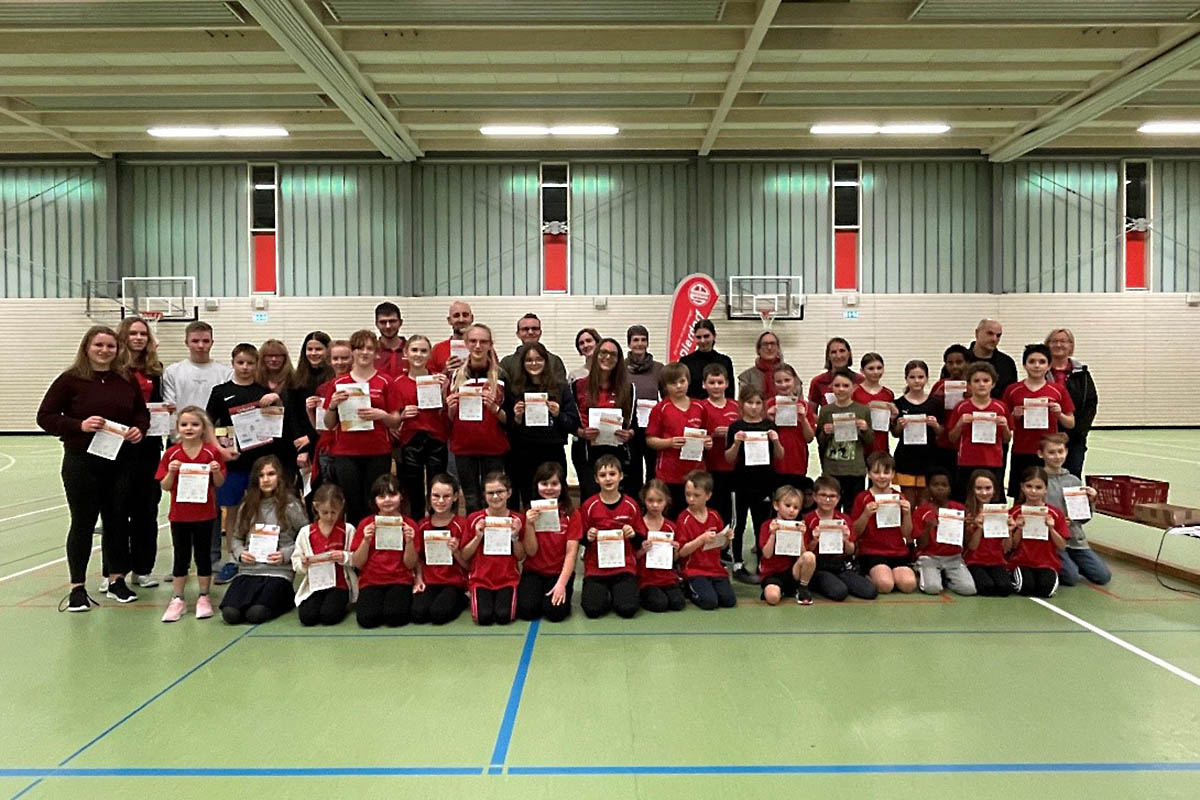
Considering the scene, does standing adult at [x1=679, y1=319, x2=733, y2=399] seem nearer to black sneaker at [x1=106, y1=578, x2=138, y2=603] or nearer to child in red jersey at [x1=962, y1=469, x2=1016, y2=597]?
child in red jersey at [x1=962, y1=469, x2=1016, y2=597]

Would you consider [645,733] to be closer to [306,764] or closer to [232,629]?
[306,764]

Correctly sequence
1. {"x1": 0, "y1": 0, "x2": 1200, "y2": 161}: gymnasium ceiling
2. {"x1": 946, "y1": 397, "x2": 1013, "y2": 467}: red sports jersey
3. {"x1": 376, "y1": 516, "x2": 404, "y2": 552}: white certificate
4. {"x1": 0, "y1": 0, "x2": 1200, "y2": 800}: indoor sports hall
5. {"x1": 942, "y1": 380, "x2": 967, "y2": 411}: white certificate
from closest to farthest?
{"x1": 0, "y1": 0, "x2": 1200, "y2": 800}: indoor sports hall < {"x1": 376, "y1": 516, "x2": 404, "y2": 552}: white certificate < {"x1": 946, "y1": 397, "x2": 1013, "y2": 467}: red sports jersey < {"x1": 942, "y1": 380, "x2": 967, "y2": 411}: white certificate < {"x1": 0, "y1": 0, "x2": 1200, "y2": 161}: gymnasium ceiling

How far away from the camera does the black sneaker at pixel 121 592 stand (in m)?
5.14

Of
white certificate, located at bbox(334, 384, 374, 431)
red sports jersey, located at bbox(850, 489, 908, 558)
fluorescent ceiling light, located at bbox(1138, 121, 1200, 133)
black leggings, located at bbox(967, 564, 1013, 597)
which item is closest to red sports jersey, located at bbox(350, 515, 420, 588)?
white certificate, located at bbox(334, 384, 374, 431)

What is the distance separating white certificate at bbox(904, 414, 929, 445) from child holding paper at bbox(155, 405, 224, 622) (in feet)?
16.4

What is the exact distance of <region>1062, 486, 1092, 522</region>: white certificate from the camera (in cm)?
514

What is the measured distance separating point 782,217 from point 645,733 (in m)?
16.8

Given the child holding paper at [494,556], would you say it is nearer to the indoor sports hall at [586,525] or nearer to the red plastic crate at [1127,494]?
the indoor sports hall at [586,525]

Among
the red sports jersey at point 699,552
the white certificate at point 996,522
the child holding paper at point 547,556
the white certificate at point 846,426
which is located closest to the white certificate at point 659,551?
the red sports jersey at point 699,552

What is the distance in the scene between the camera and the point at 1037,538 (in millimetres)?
5180

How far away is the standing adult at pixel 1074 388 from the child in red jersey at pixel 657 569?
3543mm

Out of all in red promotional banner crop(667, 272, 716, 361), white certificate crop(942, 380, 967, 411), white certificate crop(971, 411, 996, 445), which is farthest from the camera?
red promotional banner crop(667, 272, 716, 361)

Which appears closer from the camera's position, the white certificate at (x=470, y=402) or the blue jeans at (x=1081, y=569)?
the white certificate at (x=470, y=402)

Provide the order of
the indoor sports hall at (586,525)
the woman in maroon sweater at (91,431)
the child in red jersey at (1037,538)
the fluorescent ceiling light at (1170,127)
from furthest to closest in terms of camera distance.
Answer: the fluorescent ceiling light at (1170,127), the child in red jersey at (1037,538), the woman in maroon sweater at (91,431), the indoor sports hall at (586,525)
